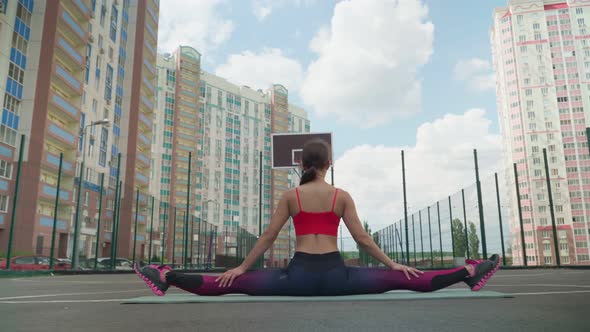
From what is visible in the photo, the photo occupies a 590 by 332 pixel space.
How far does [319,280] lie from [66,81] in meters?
27.3

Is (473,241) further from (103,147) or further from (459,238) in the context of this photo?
(103,147)

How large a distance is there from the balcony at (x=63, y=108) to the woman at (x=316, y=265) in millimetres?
25314

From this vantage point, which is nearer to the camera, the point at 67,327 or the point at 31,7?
the point at 67,327

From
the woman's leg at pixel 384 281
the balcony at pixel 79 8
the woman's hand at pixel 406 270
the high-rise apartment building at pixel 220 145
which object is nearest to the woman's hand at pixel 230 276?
the woman's leg at pixel 384 281

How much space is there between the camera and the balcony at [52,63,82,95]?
82.4 feet

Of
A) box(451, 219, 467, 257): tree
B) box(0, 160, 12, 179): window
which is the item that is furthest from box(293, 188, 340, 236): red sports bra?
box(0, 160, 12, 179): window

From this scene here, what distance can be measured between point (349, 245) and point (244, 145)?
42.6 meters

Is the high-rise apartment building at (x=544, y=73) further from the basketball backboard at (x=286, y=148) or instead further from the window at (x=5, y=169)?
the window at (x=5, y=169)

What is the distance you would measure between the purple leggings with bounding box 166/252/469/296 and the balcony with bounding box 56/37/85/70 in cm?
2635

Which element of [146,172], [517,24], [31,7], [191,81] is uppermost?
[517,24]

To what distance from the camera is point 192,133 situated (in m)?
59.8

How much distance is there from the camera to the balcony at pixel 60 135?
2445 cm

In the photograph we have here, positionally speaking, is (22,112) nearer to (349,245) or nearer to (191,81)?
(349,245)

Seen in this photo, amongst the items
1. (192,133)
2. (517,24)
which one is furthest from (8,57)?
(517,24)
